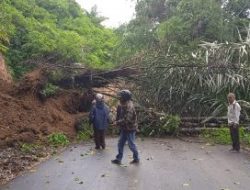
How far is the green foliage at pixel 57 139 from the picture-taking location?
17094 millimetres

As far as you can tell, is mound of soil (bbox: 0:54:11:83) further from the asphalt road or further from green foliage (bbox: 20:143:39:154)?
the asphalt road

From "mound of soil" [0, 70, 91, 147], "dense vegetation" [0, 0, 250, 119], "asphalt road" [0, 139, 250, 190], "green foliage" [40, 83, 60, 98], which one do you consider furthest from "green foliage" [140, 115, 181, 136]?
"green foliage" [40, 83, 60, 98]

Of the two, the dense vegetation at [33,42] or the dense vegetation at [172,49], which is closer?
the dense vegetation at [172,49]

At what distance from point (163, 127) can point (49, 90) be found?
196 inches

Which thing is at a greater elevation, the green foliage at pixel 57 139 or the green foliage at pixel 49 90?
the green foliage at pixel 49 90

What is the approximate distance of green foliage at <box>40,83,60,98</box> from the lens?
20.1 meters

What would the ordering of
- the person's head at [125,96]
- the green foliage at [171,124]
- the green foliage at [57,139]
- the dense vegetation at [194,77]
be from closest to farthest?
the person's head at [125,96] < the green foliage at [57,139] < the green foliage at [171,124] < the dense vegetation at [194,77]

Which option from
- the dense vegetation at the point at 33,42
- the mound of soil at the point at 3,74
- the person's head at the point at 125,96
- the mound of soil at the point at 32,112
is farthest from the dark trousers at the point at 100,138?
the mound of soil at the point at 3,74

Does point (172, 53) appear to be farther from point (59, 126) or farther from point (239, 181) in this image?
point (239, 181)

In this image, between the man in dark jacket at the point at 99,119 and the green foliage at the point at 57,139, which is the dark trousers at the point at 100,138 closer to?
the man in dark jacket at the point at 99,119

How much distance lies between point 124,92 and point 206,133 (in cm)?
709

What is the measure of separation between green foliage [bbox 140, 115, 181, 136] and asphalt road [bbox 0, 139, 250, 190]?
10.0 feet

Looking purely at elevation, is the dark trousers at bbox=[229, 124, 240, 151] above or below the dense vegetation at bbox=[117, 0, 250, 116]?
below

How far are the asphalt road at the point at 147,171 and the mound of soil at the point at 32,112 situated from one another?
2.11 m
